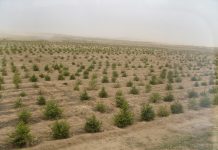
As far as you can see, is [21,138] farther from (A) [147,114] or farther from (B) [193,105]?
(B) [193,105]

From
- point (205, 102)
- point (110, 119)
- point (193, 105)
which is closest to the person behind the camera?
point (110, 119)

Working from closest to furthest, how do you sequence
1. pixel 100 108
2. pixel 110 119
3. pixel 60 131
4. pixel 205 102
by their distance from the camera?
pixel 60 131 < pixel 110 119 < pixel 100 108 < pixel 205 102

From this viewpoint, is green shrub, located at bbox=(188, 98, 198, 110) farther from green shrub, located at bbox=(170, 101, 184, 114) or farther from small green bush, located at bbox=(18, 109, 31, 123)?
small green bush, located at bbox=(18, 109, 31, 123)

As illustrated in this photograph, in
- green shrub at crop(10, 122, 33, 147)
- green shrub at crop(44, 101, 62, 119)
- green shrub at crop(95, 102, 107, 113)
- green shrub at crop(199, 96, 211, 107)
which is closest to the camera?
green shrub at crop(10, 122, 33, 147)

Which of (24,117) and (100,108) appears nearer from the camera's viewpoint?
(24,117)

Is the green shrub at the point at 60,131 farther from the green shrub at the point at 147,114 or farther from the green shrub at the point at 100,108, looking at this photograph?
the green shrub at the point at 100,108

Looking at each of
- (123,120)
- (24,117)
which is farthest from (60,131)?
(123,120)

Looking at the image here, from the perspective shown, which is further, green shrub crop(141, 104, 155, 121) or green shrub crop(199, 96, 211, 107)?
green shrub crop(199, 96, 211, 107)

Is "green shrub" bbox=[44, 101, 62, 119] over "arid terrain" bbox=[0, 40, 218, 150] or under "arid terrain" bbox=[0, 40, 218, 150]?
over

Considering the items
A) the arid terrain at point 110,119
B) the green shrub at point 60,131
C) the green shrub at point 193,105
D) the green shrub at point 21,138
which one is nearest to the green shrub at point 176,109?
the arid terrain at point 110,119

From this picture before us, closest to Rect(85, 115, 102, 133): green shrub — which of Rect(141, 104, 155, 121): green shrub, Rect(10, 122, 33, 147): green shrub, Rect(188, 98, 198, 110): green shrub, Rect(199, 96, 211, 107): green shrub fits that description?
Rect(10, 122, 33, 147): green shrub

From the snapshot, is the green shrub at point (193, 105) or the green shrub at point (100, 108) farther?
the green shrub at point (193, 105)

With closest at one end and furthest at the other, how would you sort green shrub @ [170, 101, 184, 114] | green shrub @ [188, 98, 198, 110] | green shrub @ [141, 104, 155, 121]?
1. green shrub @ [141, 104, 155, 121]
2. green shrub @ [170, 101, 184, 114]
3. green shrub @ [188, 98, 198, 110]

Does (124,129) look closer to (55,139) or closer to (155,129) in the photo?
(155,129)
